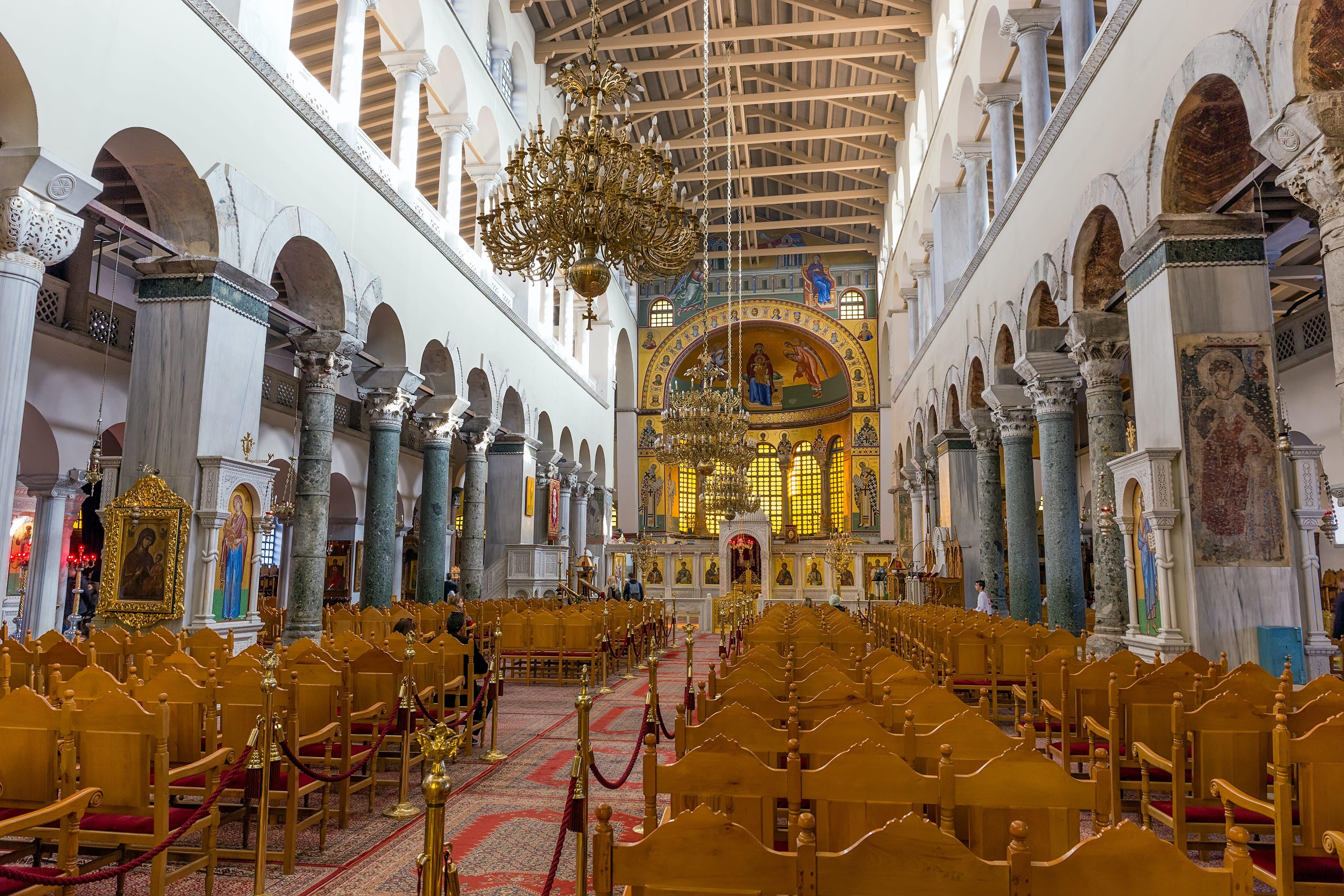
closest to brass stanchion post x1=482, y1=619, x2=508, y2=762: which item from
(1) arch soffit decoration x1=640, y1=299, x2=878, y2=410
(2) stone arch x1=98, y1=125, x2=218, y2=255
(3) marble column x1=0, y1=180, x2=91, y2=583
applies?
(3) marble column x1=0, y1=180, x2=91, y2=583

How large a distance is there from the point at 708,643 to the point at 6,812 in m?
13.5

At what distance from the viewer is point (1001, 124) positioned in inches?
534

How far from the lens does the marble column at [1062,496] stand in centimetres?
1095

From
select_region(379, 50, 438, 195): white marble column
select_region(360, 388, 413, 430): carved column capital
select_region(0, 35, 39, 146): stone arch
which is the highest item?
select_region(379, 50, 438, 195): white marble column

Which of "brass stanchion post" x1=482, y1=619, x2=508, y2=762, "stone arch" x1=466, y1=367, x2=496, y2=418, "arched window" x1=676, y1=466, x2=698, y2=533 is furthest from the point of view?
"arched window" x1=676, y1=466, x2=698, y2=533

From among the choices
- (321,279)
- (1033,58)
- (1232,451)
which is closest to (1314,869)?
(1232,451)

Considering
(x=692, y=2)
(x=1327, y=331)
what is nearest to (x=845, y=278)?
(x=692, y=2)

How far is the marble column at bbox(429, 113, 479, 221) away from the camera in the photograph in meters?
15.0

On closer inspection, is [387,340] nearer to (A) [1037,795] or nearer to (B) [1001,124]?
(B) [1001,124]

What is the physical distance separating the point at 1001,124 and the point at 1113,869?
13816 millimetres

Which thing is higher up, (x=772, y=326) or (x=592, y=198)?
(x=772, y=326)

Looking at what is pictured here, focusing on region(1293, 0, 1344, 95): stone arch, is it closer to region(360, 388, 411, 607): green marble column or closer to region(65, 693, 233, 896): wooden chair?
region(65, 693, 233, 896): wooden chair

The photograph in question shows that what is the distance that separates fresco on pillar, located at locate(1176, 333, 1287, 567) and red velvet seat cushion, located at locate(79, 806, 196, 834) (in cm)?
682

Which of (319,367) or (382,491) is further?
(382,491)
